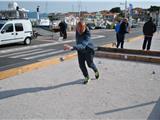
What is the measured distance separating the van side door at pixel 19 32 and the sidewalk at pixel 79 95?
941 cm

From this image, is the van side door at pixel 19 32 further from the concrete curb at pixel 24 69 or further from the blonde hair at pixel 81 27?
the blonde hair at pixel 81 27

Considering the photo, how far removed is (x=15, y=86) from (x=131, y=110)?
11.2 feet

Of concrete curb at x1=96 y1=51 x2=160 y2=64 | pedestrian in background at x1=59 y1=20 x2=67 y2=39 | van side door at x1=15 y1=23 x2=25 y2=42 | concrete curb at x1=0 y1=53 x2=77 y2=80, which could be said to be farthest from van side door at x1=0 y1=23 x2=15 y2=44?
concrete curb at x1=96 y1=51 x2=160 y2=64

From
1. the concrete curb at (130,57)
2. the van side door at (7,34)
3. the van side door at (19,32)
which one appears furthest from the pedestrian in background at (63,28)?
the concrete curb at (130,57)

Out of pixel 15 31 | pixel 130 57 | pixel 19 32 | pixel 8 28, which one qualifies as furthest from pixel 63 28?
pixel 130 57

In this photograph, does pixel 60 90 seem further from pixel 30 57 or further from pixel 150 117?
pixel 30 57

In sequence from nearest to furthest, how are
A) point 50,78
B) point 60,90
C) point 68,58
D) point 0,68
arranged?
point 60,90, point 50,78, point 0,68, point 68,58

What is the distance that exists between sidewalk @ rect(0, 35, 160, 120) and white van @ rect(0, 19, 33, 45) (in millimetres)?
8715

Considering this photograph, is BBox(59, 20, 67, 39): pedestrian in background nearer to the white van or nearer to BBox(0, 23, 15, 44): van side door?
the white van

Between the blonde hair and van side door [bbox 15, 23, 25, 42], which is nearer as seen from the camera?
the blonde hair

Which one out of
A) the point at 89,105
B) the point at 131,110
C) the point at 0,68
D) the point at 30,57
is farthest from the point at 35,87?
the point at 30,57

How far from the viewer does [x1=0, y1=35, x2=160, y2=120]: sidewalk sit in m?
6.36

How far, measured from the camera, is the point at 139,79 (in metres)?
9.48

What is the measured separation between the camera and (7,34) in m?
19.0
